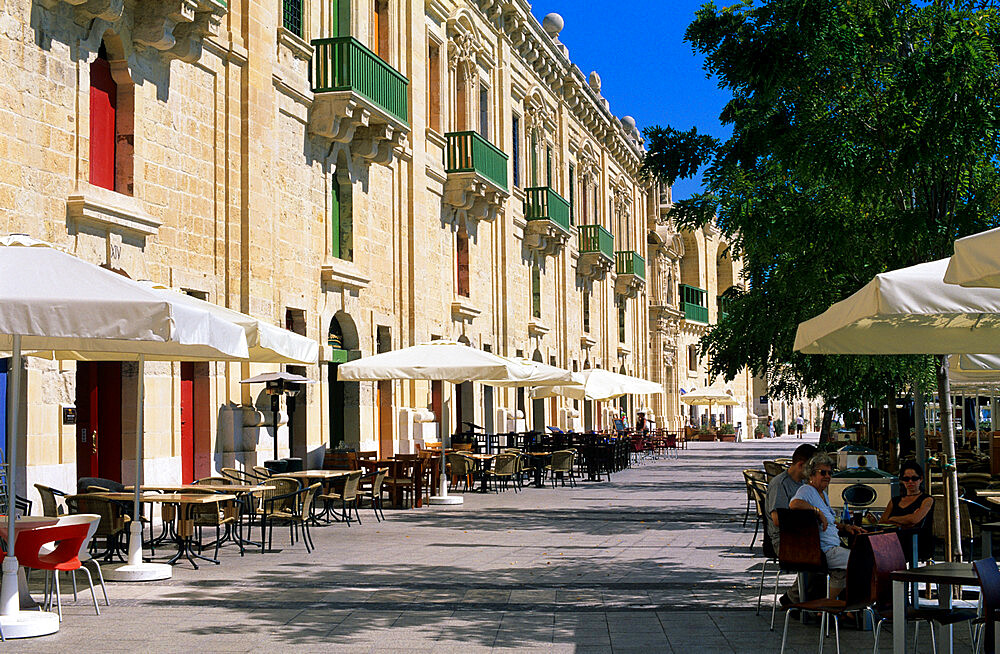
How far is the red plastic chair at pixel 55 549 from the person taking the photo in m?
8.00

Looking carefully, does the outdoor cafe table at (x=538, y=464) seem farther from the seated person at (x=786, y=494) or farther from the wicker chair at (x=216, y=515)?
the seated person at (x=786, y=494)

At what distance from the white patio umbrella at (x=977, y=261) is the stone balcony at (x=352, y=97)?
14760mm

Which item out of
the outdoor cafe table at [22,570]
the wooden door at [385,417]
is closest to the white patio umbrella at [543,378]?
the wooden door at [385,417]

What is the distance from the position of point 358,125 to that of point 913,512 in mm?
13848

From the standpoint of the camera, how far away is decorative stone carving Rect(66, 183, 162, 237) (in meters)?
13.0

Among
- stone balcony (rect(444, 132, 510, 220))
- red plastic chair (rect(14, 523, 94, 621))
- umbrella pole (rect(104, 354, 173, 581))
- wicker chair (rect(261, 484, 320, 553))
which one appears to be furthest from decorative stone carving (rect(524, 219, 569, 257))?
red plastic chair (rect(14, 523, 94, 621))

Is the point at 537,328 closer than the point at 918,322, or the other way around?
the point at 918,322

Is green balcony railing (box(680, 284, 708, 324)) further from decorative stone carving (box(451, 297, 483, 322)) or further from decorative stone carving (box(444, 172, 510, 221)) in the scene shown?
decorative stone carving (box(451, 297, 483, 322))

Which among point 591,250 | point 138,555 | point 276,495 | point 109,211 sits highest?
point 591,250

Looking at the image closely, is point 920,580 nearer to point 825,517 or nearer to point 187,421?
point 825,517

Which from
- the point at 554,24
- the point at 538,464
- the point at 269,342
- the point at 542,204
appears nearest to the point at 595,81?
the point at 554,24

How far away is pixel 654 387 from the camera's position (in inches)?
1271

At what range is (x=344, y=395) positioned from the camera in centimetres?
2148

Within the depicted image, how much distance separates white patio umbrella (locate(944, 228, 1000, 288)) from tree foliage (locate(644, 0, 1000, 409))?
505 centimetres
